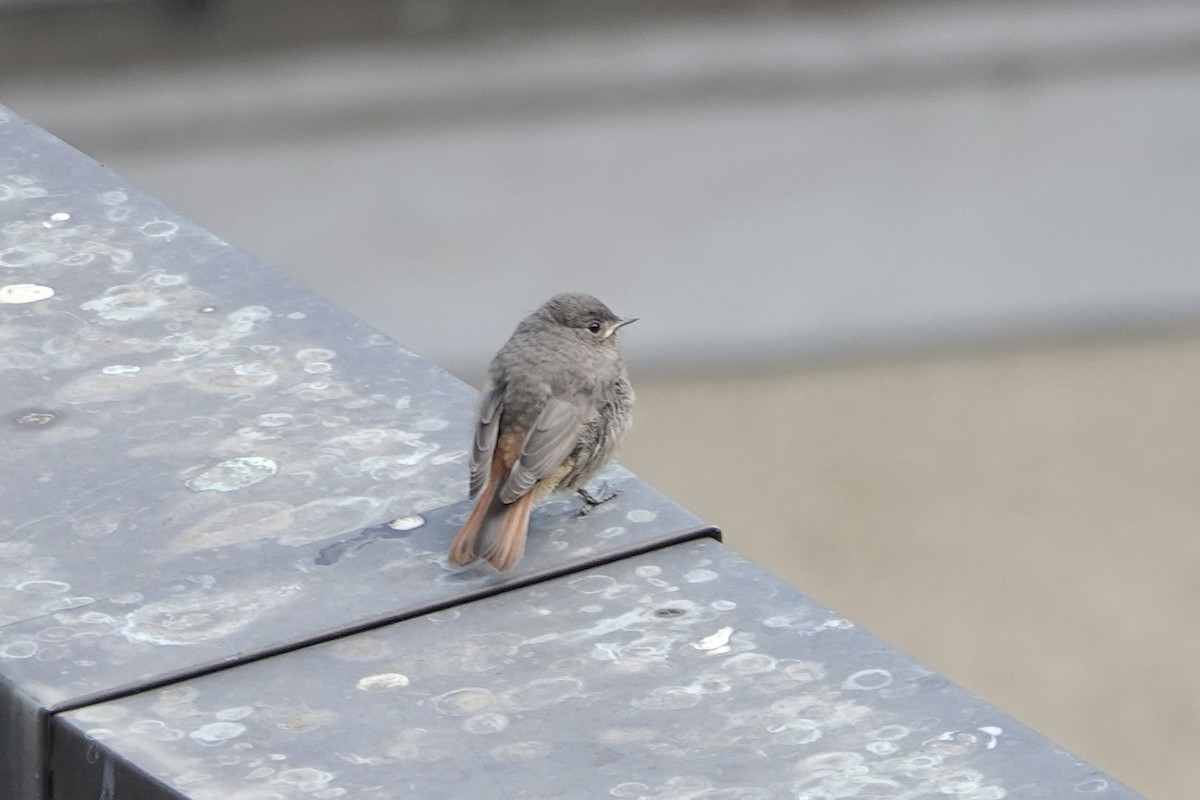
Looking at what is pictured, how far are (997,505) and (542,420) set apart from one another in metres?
8.63

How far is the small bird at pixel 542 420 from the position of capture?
126 inches

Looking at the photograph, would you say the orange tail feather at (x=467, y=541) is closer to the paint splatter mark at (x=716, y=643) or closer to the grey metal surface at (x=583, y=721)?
the grey metal surface at (x=583, y=721)

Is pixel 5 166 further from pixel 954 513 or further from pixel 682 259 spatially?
pixel 954 513

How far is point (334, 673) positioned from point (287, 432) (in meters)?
0.73

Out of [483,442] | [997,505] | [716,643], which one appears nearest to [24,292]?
[483,442]

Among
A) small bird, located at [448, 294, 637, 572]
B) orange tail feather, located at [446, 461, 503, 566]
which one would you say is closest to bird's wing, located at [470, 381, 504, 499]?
small bird, located at [448, 294, 637, 572]

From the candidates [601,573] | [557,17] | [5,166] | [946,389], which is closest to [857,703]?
[601,573]

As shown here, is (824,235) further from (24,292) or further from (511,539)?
(511,539)

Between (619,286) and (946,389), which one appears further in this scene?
(946,389)

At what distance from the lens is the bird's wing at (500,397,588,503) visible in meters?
3.64

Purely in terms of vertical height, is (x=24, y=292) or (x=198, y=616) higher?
(x=24, y=292)

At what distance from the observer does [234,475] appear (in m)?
3.23

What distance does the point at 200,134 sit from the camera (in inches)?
424

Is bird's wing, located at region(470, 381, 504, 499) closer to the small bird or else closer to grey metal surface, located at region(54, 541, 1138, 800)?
the small bird
